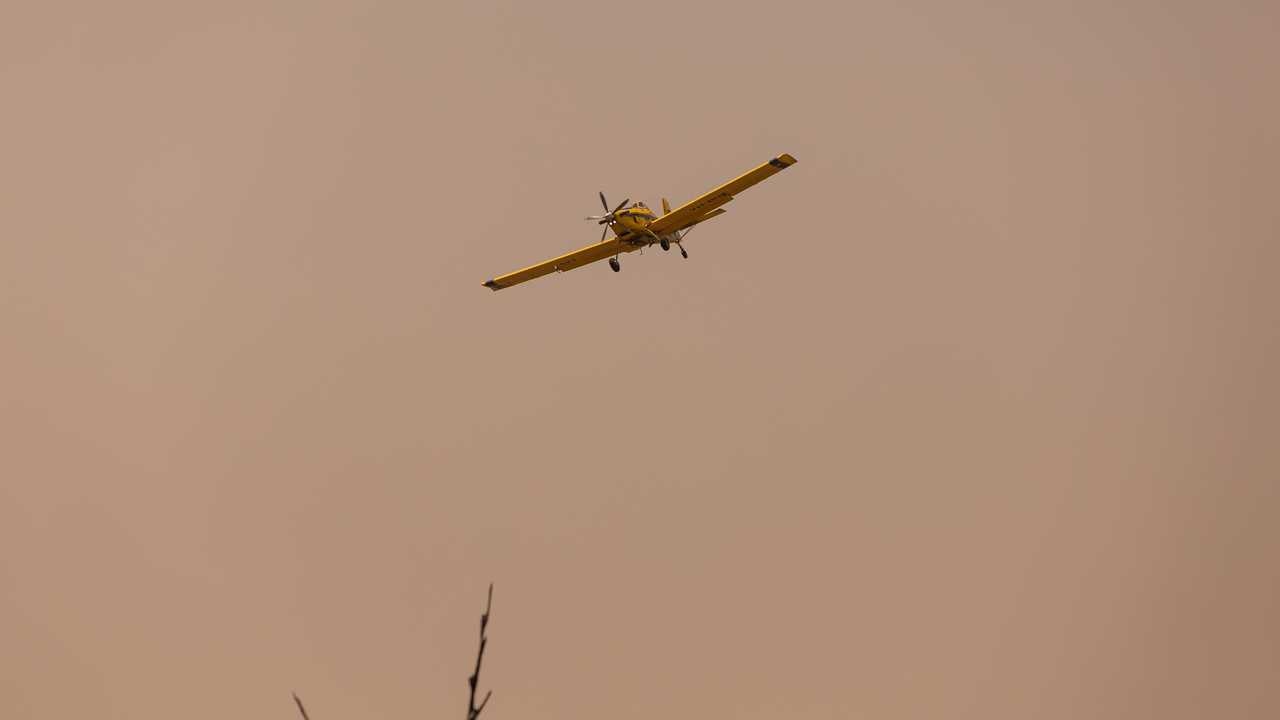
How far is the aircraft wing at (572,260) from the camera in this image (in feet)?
257

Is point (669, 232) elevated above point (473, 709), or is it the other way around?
point (669, 232)

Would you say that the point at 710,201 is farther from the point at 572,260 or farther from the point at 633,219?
the point at 572,260

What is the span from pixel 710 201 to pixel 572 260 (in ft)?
35.9

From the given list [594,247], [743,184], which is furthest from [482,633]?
[594,247]

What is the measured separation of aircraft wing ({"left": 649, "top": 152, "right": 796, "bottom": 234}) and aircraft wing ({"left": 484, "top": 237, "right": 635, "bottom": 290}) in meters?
3.11

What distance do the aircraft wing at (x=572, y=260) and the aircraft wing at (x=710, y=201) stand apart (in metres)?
3.11

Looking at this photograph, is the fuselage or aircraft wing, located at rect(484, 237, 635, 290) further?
aircraft wing, located at rect(484, 237, 635, 290)

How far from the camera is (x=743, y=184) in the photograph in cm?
7175

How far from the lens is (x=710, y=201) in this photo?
240ft

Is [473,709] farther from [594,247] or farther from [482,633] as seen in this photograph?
[594,247]

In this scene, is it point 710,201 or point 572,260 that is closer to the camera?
point 710,201

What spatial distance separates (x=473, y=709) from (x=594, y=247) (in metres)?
68.9

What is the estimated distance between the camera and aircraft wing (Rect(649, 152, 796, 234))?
7012cm

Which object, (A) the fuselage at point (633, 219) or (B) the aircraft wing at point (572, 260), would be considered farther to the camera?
(B) the aircraft wing at point (572, 260)
